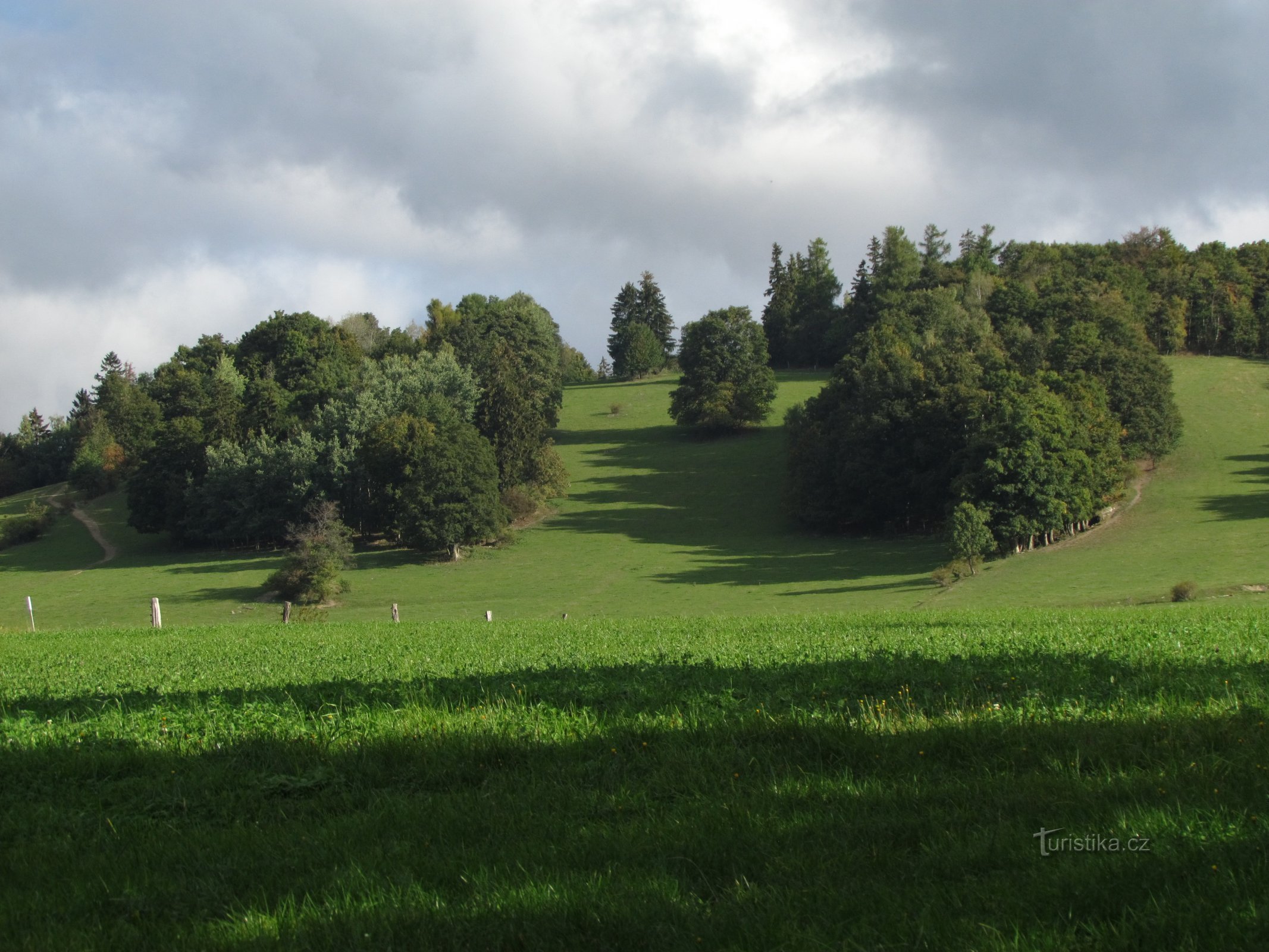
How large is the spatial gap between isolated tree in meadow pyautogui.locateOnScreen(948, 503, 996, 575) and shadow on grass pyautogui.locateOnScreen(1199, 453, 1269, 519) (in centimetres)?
2233

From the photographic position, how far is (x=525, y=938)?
4.15 m

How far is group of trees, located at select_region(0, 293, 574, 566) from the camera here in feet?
259

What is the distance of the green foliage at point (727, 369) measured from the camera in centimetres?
11262

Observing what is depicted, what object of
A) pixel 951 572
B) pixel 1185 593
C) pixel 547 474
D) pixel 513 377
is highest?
pixel 513 377

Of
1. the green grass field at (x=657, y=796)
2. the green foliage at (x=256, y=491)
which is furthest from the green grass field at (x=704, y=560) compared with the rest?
the green grass field at (x=657, y=796)

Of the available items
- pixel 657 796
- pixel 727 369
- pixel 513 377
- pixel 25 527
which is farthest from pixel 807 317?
pixel 657 796

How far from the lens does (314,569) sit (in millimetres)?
61688

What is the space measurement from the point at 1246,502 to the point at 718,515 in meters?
42.2

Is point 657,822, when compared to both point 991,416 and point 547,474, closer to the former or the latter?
point 991,416

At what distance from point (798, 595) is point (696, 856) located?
171 ft

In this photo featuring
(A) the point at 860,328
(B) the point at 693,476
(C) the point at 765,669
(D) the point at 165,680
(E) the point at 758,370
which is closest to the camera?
(C) the point at 765,669

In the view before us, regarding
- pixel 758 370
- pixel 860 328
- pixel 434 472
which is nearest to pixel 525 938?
pixel 434 472

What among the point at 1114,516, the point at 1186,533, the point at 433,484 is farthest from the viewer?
the point at 433,484

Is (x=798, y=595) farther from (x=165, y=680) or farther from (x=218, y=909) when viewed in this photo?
(x=218, y=909)
